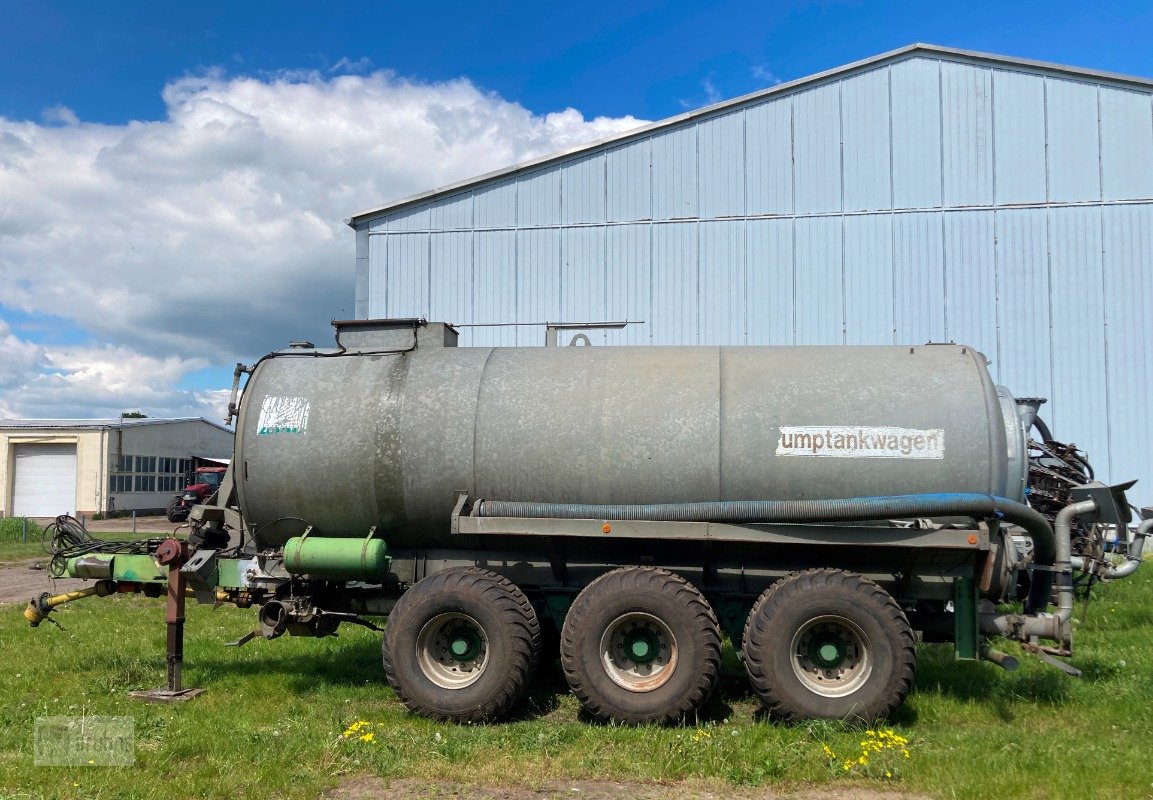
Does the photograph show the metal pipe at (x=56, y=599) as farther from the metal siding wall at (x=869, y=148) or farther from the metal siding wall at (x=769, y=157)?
the metal siding wall at (x=869, y=148)

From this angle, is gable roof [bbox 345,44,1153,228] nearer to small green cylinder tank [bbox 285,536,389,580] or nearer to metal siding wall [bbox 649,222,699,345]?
metal siding wall [bbox 649,222,699,345]

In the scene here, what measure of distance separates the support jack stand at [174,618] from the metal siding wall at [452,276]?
940 cm

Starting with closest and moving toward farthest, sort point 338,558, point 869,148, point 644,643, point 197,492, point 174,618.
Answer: point 644,643 < point 338,558 < point 174,618 < point 869,148 < point 197,492

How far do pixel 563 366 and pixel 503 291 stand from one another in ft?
31.3

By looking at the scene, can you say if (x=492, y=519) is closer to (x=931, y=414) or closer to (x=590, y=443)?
(x=590, y=443)

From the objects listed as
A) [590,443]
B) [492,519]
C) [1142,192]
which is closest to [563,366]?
[590,443]

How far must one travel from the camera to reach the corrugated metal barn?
51.2 ft

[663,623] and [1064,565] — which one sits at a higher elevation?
[1064,565]

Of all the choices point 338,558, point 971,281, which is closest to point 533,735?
point 338,558

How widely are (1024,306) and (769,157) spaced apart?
5318 millimetres

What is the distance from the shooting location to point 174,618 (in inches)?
317

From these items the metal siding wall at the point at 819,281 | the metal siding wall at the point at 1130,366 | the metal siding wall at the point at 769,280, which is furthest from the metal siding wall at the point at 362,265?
the metal siding wall at the point at 1130,366

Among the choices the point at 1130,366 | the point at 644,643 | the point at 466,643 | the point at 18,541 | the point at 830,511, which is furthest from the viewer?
the point at 18,541

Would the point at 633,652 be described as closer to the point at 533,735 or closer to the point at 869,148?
the point at 533,735
